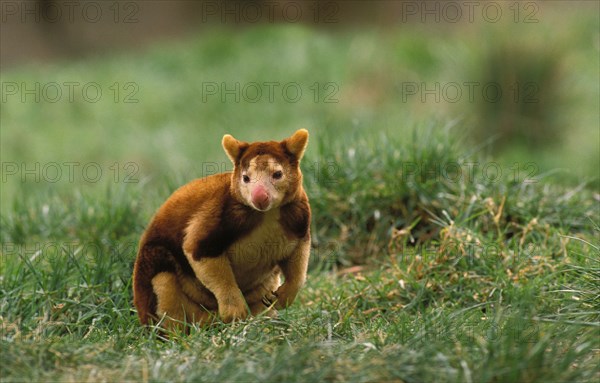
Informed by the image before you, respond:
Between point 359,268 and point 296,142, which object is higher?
point 296,142

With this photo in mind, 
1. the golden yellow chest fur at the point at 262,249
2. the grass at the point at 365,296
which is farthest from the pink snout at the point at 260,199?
the grass at the point at 365,296

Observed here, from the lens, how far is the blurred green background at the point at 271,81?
811cm

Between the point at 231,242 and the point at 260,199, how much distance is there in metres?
0.30

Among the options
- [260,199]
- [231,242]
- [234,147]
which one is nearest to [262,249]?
[231,242]

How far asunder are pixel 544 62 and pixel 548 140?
2.25ft

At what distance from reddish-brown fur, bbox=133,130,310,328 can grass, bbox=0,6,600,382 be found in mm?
134

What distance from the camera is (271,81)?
1013 centimetres

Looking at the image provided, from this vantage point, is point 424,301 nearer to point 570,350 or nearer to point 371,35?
point 570,350

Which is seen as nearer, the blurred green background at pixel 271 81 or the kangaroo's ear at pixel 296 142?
the kangaroo's ear at pixel 296 142

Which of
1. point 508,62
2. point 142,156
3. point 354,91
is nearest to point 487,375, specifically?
point 508,62

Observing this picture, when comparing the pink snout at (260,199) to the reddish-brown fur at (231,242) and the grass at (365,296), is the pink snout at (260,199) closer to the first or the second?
the reddish-brown fur at (231,242)

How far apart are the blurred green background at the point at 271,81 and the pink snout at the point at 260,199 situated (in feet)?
7.55

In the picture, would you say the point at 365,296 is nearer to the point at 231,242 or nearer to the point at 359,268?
the point at 359,268

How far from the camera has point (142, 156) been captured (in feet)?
29.3
